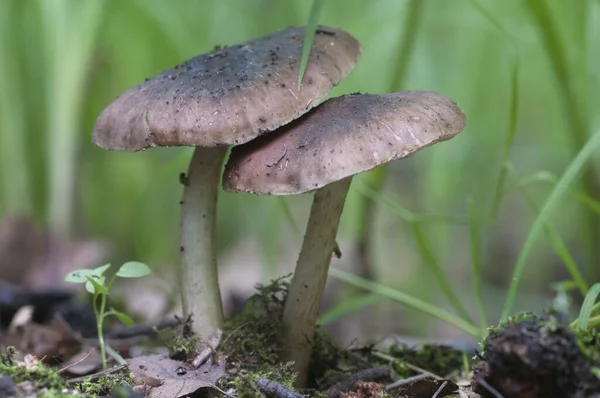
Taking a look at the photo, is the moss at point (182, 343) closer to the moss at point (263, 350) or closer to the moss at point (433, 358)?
the moss at point (263, 350)

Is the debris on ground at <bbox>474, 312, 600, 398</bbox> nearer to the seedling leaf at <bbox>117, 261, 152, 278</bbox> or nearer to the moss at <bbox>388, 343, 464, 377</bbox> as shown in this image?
the moss at <bbox>388, 343, 464, 377</bbox>

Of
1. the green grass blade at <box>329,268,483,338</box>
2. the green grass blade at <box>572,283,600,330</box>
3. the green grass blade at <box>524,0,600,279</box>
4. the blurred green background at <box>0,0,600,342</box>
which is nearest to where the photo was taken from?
the green grass blade at <box>572,283,600,330</box>

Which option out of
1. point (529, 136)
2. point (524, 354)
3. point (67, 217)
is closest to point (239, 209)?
point (67, 217)

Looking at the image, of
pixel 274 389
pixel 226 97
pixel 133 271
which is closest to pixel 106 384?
pixel 133 271

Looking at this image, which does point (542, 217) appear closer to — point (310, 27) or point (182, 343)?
point (310, 27)

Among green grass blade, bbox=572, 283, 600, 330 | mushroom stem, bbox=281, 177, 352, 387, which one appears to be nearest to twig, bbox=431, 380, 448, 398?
green grass blade, bbox=572, 283, 600, 330

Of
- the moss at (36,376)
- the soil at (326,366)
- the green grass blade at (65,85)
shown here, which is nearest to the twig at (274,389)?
the soil at (326,366)

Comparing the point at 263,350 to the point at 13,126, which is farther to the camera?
the point at 13,126
